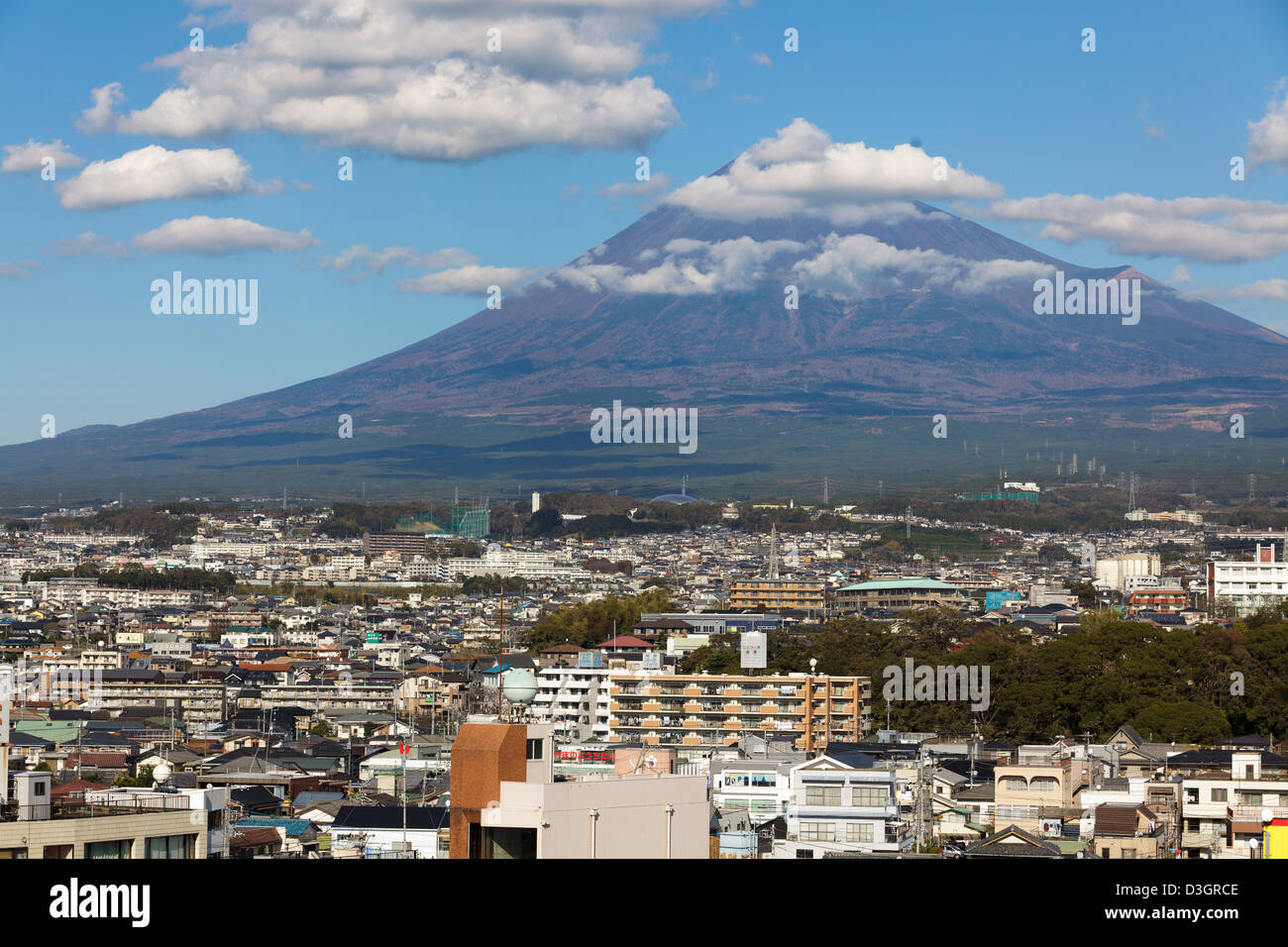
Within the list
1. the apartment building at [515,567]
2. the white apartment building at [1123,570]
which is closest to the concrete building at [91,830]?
the white apartment building at [1123,570]

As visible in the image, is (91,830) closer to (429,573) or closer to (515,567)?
(515,567)

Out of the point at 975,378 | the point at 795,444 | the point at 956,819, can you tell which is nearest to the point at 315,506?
the point at 795,444

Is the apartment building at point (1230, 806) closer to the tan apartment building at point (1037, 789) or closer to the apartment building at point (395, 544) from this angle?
the tan apartment building at point (1037, 789)

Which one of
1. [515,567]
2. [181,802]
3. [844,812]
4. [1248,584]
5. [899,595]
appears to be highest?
[181,802]

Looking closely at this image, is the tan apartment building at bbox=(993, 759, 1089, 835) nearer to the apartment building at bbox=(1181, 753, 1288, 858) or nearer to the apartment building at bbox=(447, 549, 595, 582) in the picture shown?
the apartment building at bbox=(1181, 753, 1288, 858)

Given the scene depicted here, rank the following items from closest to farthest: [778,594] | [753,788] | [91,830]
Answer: [91,830] → [753,788] → [778,594]

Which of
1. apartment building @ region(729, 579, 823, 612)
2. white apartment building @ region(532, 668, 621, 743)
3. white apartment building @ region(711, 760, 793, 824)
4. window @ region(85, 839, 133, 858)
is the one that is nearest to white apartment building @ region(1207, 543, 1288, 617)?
apartment building @ region(729, 579, 823, 612)

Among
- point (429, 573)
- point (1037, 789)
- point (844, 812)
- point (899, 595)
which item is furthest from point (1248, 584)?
point (844, 812)
